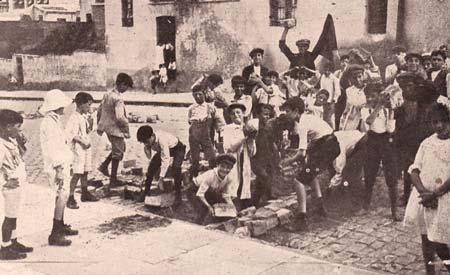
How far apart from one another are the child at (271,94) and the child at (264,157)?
20 cm

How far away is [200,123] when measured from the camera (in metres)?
6.82

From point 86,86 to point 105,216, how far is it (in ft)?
8.46

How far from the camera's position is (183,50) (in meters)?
7.37

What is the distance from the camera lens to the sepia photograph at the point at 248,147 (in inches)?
203

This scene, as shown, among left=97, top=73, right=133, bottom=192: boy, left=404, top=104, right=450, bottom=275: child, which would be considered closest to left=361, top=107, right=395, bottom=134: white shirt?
left=404, top=104, right=450, bottom=275: child

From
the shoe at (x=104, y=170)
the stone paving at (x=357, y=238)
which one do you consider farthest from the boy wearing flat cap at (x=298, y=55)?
the shoe at (x=104, y=170)

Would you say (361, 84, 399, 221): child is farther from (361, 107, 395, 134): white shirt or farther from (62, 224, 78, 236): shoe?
(62, 224, 78, 236): shoe

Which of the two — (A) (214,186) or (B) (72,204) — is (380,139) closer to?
(A) (214,186)

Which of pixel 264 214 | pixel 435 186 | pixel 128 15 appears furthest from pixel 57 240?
pixel 128 15

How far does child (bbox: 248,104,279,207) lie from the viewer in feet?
21.3

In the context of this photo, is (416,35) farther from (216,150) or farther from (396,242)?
(216,150)

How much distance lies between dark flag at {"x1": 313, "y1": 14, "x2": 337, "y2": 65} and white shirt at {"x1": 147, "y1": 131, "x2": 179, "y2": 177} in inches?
70.7

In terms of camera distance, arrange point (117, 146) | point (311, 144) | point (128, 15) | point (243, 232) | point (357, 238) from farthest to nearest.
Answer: point (128, 15) → point (117, 146) → point (311, 144) → point (243, 232) → point (357, 238)

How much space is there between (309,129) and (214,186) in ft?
3.69
